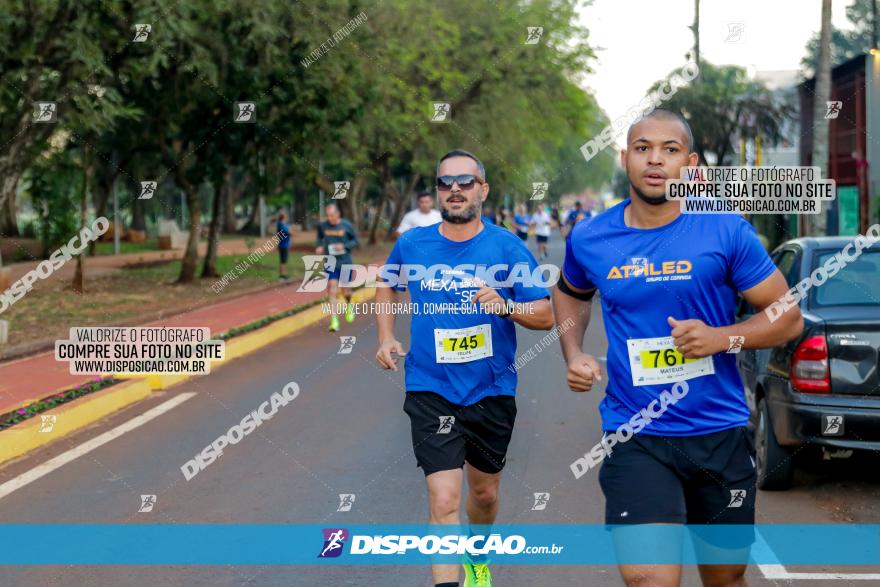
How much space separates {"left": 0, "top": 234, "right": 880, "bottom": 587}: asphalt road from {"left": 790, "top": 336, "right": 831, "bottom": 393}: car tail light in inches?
30.5

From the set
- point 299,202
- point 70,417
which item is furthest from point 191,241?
point 299,202

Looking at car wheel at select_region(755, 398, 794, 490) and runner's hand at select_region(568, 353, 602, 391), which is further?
car wheel at select_region(755, 398, 794, 490)

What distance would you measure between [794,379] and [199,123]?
1986 centimetres

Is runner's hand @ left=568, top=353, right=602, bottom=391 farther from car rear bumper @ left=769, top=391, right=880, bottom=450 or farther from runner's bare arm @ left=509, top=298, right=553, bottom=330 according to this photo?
car rear bumper @ left=769, top=391, right=880, bottom=450

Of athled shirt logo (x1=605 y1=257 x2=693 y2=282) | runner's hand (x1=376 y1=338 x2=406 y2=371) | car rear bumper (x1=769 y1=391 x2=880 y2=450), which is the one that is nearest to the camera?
athled shirt logo (x1=605 y1=257 x2=693 y2=282)

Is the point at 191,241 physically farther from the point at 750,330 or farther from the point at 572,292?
the point at 750,330

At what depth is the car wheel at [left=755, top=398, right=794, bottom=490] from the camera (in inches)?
299

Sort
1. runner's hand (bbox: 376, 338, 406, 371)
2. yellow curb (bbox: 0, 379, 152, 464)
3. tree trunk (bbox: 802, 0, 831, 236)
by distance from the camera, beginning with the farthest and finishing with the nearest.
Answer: tree trunk (bbox: 802, 0, 831, 236) < yellow curb (bbox: 0, 379, 152, 464) < runner's hand (bbox: 376, 338, 406, 371)

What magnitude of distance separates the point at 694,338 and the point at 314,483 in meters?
4.74

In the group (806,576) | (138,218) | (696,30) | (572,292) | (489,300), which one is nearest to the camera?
(572,292)

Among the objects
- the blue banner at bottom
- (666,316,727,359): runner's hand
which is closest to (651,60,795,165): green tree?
the blue banner at bottom

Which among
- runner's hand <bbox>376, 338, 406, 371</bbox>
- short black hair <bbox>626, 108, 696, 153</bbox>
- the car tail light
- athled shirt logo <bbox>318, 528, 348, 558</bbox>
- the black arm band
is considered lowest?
athled shirt logo <bbox>318, 528, 348, 558</bbox>

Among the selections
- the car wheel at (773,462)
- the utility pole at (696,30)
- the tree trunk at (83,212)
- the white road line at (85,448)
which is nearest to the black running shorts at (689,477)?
the car wheel at (773,462)

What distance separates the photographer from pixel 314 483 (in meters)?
8.09
